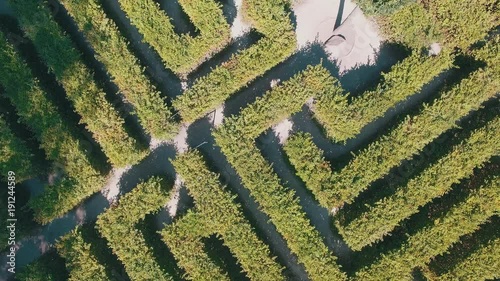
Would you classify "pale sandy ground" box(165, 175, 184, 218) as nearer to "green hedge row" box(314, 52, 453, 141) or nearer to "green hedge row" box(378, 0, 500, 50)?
"green hedge row" box(314, 52, 453, 141)

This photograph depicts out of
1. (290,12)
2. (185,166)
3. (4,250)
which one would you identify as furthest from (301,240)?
(4,250)

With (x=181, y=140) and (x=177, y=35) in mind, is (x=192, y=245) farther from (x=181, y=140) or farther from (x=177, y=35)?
(x=177, y=35)

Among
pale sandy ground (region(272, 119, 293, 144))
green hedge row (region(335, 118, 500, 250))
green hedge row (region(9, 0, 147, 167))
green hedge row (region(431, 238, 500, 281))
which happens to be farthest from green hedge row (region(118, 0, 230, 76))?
green hedge row (region(431, 238, 500, 281))

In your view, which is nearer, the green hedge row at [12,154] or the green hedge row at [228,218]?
the green hedge row at [228,218]

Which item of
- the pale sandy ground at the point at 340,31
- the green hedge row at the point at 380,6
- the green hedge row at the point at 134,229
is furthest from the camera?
the pale sandy ground at the point at 340,31

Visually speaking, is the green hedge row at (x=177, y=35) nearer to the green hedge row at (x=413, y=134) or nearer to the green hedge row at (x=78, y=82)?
the green hedge row at (x=78, y=82)

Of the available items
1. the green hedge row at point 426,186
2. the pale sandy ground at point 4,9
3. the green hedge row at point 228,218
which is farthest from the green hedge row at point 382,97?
the pale sandy ground at point 4,9

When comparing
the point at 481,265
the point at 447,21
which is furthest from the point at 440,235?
the point at 447,21

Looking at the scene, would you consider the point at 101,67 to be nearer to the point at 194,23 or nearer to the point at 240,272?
the point at 194,23
